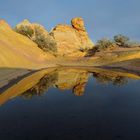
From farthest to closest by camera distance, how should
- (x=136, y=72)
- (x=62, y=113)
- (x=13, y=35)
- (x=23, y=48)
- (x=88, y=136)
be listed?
(x=13, y=35) → (x=23, y=48) → (x=136, y=72) → (x=62, y=113) → (x=88, y=136)

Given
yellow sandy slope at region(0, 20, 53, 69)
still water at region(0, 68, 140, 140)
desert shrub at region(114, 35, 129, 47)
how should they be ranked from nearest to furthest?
still water at region(0, 68, 140, 140), yellow sandy slope at region(0, 20, 53, 69), desert shrub at region(114, 35, 129, 47)

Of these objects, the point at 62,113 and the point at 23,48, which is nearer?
the point at 62,113

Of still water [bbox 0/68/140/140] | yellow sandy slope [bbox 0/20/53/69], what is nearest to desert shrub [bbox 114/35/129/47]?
yellow sandy slope [bbox 0/20/53/69]

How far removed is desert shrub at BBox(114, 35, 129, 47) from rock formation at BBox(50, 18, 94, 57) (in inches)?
1143

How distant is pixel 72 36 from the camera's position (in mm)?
118750

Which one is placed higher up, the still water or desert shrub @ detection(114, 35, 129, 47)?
desert shrub @ detection(114, 35, 129, 47)

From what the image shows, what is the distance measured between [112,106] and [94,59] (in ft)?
163

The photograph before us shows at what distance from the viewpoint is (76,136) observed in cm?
1213

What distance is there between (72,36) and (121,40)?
3749 centimetres

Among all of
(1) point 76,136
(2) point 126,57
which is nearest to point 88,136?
(1) point 76,136

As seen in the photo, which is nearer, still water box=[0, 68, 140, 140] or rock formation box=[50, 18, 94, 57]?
still water box=[0, 68, 140, 140]

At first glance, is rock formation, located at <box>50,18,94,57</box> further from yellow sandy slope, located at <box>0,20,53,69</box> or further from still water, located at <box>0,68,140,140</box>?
still water, located at <box>0,68,140,140</box>

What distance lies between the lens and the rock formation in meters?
115

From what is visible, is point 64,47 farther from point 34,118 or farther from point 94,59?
point 34,118
